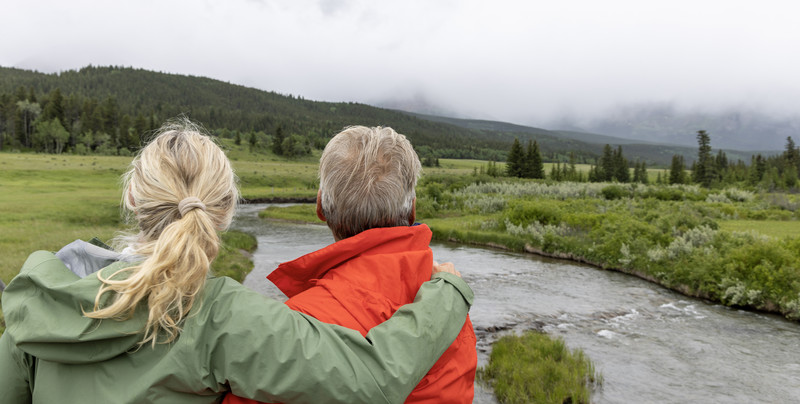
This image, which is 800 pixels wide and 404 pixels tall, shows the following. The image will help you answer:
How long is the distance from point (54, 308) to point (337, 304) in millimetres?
1088

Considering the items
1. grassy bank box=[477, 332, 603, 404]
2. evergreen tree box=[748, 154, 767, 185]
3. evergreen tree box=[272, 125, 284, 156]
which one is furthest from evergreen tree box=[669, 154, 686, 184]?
evergreen tree box=[272, 125, 284, 156]

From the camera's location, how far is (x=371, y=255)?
243 cm

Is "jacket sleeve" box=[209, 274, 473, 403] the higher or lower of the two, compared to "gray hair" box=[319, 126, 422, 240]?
lower

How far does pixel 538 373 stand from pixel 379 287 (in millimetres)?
7671

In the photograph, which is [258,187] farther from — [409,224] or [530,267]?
[409,224]

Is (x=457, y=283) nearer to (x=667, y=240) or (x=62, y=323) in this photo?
(x=62, y=323)

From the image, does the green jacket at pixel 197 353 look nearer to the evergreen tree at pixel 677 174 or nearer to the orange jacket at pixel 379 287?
the orange jacket at pixel 379 287

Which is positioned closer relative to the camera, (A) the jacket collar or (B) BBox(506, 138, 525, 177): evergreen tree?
(A) the jacket collar

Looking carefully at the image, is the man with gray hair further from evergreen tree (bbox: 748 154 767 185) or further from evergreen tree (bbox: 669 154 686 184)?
evergreen tree (bbox: 669 154 686 184)

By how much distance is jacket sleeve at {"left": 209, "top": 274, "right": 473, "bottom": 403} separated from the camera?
1863mm

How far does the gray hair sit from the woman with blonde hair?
72 centimetres

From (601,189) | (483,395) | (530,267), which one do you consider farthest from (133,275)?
(601,189)

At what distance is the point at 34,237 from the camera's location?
1842 cm

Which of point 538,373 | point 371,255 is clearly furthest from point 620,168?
point 371,255
